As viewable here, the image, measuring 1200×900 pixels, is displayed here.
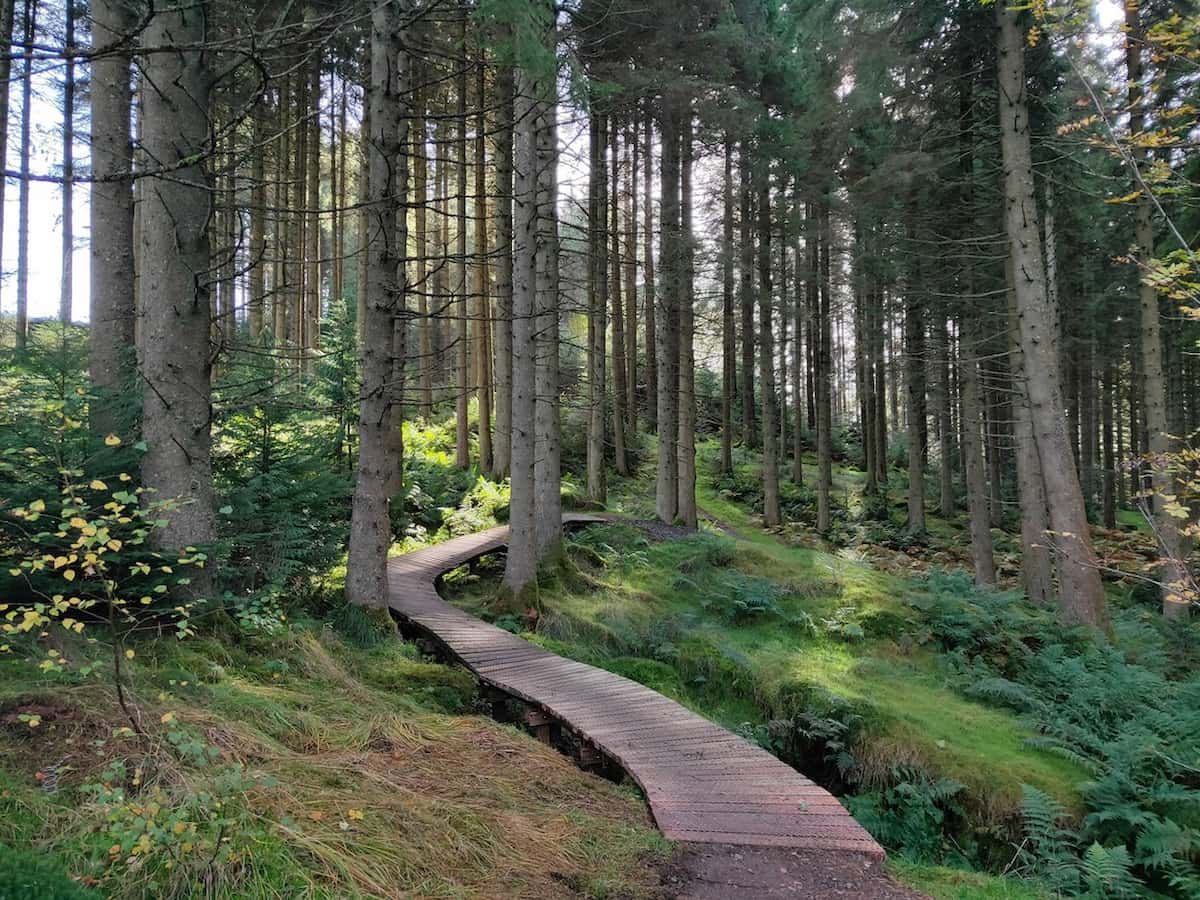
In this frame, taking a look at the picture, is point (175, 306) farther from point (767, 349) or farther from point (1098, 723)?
point (767, 349)

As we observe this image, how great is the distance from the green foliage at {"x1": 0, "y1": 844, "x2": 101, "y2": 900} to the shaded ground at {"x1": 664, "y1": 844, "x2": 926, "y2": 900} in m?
2.44

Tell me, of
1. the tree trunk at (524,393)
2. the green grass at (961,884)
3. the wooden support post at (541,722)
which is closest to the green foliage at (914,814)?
the green grass at (961,884)

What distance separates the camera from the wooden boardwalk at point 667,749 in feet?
12.8

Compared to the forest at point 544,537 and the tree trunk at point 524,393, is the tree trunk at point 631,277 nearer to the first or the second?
the forest at point 544,537

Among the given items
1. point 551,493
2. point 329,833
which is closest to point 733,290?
point 551,493

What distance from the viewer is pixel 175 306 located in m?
5.19

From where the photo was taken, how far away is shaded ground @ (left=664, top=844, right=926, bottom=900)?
3283 millimetres

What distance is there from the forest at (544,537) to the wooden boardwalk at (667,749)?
52 millimetres

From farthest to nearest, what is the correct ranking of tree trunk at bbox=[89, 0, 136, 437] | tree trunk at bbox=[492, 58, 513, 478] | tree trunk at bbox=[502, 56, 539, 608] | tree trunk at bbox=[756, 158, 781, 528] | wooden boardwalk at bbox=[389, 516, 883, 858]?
1. tree trunk at bbox=[756, 158, 781, 528]
2. tree trunk at bbox=[492, 58, 513, 478]
3. tree trunk at bbox=[502, 56, 539, 608]
4. tree trunk at bbox=[89, 0, 136, 437]
5. wooden boardwalk at bbox=[389, 516, 883, 858]

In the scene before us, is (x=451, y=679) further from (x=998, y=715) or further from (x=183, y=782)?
(x=998, y=715)

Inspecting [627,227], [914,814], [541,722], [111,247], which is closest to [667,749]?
[541,722]

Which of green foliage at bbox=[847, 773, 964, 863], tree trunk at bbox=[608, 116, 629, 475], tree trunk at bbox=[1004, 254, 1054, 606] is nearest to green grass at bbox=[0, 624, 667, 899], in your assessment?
green foliage at bbox=[847, 773, 964, 863]

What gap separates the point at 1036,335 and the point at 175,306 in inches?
405

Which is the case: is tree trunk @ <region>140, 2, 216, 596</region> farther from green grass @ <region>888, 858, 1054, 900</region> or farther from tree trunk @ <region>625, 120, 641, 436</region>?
tree trunk @ <region>625, 120, 641, 436</region>
